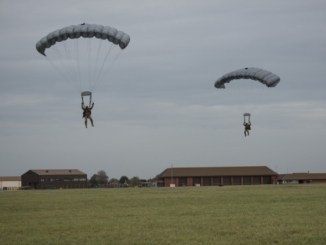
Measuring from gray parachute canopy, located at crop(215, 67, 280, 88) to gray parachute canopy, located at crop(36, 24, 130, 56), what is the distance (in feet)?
35.5

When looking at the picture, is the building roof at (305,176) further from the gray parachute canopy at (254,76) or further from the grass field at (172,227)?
the grass field at (172,227)

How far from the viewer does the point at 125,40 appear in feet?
107

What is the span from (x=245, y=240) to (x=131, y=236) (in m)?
4.11

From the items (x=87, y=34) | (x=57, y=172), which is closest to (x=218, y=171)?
(x=57, y=172)

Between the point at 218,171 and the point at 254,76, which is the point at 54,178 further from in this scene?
the point at 254,76

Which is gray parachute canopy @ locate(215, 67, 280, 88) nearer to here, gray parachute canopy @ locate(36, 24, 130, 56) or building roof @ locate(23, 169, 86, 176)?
gray parachute canopy @ locate(36, 24, 130, 56)

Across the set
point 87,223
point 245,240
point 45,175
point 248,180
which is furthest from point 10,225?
point 45,175

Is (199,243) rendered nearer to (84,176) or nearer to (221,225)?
(221,225)

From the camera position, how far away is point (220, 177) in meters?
147

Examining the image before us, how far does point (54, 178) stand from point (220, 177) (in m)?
48.5

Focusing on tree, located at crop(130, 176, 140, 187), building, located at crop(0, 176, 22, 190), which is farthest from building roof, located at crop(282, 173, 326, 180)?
building, located at crop(0, 176, 22, 190)

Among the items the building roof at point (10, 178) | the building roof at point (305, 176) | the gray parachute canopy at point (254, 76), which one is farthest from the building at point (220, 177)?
the gray parachute canopy at point (254, 76)

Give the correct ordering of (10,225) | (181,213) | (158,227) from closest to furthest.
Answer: (158,227)
(10,225)
(181,213)

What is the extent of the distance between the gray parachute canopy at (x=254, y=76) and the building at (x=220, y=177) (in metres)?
104
